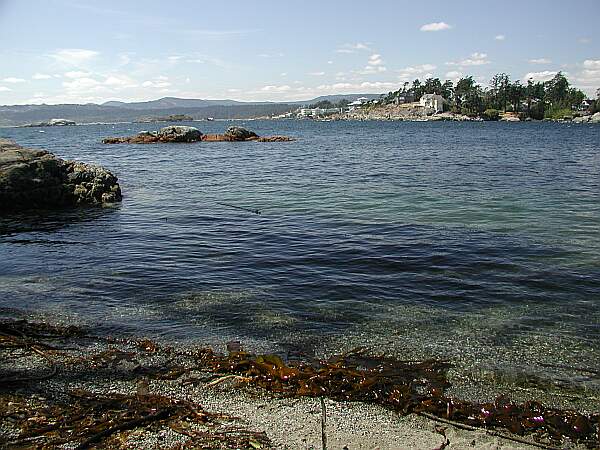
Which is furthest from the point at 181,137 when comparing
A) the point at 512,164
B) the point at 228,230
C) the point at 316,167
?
the point at 228,230

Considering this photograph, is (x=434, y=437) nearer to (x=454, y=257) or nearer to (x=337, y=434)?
(x=337, y=434)

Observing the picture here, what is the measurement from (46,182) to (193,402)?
1598 cm

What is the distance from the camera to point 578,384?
19.4ft

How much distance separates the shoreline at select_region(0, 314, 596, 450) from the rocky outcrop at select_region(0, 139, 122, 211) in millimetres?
12679

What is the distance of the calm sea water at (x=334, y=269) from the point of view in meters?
7.55

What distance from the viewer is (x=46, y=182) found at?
18.5 m

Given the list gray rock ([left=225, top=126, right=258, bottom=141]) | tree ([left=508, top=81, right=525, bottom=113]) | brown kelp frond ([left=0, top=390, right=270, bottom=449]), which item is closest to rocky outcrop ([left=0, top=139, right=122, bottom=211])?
brown kelp frond ([left=0, top=390, right=270, bottom=449])

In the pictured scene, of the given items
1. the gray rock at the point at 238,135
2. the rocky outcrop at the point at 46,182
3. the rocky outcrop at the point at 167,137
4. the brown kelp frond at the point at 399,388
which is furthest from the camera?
the gray rock at the point at 238,135

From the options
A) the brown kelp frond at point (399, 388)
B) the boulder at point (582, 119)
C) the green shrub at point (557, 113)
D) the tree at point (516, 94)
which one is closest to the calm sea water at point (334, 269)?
the brown kelp frond at point (399, 388)

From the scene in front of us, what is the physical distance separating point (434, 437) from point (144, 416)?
2826 mm

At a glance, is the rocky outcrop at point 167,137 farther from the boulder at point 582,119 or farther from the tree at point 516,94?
the tree at point 516,94

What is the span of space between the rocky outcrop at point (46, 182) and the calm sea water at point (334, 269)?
1011 millimetres

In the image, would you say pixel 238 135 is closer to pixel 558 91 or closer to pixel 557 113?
pixel 557 113

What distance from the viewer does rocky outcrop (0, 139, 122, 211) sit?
17.6 meters
